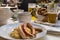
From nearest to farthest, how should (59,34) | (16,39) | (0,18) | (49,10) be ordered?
(16,39)
(59,34)
(0,18)
(49,10)

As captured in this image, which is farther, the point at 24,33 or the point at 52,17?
the point at 52,17

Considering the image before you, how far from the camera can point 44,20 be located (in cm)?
99

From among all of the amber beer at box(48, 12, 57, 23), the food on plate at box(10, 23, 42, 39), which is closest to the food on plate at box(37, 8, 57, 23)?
the amber beer at box(48, 12, 57, 23)

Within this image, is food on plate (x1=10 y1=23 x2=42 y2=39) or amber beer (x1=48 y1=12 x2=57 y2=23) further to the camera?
amber beer (x1=48 y1=12 x2=57 y2=23)

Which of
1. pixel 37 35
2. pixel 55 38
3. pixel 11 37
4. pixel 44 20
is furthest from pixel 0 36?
pixel 44 20

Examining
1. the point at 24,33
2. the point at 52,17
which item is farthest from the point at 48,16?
the point at 24,33

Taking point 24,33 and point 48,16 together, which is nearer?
point 24,33

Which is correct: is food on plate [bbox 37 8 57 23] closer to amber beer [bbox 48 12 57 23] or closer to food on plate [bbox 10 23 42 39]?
amber beer [bbox 48 12 57 23]

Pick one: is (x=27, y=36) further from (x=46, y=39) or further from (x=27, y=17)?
(x=27, y=17)

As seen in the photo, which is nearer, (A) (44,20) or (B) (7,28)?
(B) (7,28)

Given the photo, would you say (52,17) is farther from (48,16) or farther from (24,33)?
(24,33)

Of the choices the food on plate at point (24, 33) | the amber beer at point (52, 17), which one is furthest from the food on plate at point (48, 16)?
the food on plate at point (24, 33)

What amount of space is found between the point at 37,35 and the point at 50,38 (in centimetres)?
9

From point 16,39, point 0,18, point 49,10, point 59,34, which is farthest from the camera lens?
point 49,10
